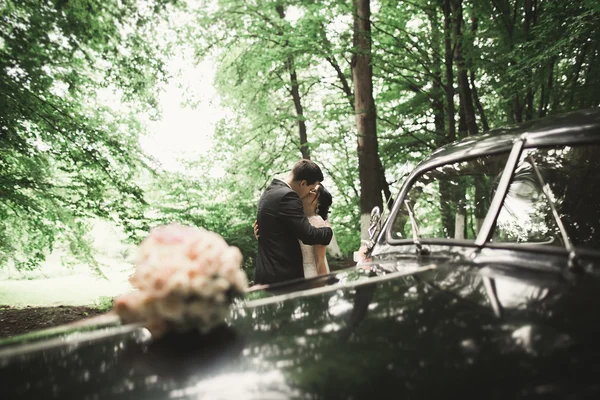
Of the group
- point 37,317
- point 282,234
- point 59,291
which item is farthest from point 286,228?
point 59,291

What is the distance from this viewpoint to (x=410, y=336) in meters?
1.22

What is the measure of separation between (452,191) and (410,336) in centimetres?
244

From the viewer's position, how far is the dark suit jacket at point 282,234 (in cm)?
308

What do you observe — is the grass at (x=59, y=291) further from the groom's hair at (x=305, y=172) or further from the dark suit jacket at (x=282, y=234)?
the groom's hair at (x=305, y=172)

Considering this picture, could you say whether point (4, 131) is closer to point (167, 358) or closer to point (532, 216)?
point (167, 358)

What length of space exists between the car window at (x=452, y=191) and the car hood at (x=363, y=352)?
1221 millimetres

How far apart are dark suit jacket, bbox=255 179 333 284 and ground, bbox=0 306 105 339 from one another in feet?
23.1

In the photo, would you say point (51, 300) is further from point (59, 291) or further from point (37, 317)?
point (37, 317)

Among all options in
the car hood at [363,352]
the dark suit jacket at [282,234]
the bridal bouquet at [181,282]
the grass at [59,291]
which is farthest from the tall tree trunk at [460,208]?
the grass at [59,291]

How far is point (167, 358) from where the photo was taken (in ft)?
3.92

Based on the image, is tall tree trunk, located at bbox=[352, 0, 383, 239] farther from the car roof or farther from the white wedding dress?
the car roof

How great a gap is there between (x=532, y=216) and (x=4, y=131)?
6.69 metres

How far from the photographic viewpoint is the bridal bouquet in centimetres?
111

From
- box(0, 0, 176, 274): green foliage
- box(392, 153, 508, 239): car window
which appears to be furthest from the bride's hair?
box(0, 0, 176, 274): green foliage
